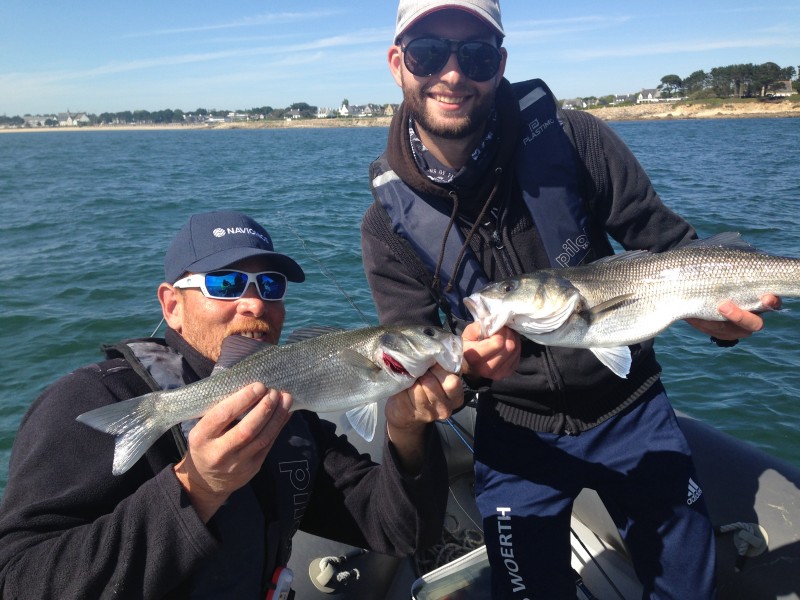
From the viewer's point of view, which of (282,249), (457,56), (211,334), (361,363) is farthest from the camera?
(282,249)

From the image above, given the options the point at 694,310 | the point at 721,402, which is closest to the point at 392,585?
the point at 694,310

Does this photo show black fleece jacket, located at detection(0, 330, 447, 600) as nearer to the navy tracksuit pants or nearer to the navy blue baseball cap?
the navy blue baseball cap

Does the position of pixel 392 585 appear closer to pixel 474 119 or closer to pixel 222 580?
pixel 222 580

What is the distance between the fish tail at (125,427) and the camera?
8.38 feet

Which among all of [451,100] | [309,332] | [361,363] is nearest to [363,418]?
[361,363]

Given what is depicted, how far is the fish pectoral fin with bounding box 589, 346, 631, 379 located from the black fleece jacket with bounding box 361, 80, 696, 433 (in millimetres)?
186

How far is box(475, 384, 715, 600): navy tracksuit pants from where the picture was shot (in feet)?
11.4

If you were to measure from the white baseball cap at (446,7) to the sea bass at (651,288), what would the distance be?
157cm

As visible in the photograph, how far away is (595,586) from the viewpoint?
178 inches

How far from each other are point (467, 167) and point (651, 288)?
139cm

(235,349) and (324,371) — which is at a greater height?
(235,349)

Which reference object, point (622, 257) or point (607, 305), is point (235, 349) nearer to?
point (607, 305)

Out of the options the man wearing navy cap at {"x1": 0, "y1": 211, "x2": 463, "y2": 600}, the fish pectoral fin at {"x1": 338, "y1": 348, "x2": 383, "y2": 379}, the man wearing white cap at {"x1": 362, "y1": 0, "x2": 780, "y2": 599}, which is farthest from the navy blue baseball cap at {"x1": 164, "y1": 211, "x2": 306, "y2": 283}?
the man wearing white cap at {"x1": 362, "y1": 0, "x2": 780, "y2": 599}

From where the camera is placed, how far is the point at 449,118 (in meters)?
3.61
